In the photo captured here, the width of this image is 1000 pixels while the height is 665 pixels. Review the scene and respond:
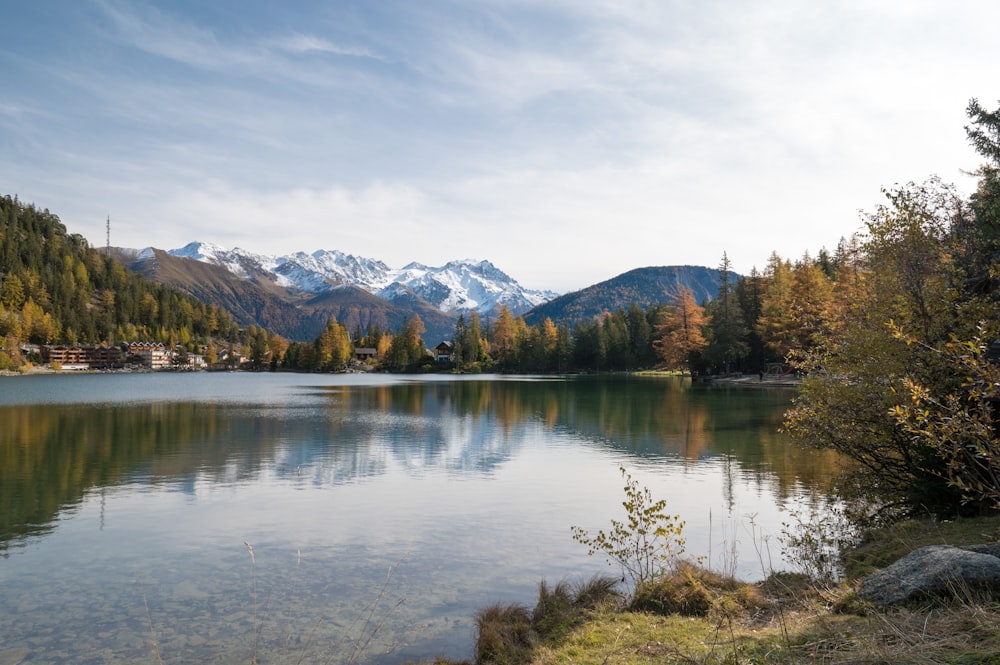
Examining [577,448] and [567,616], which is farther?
[577,448]

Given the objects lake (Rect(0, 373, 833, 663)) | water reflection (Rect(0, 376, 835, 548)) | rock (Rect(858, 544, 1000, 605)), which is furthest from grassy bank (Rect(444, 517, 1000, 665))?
water reflection (Rect(0, 376, 835, 548))

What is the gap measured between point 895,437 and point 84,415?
61284mm

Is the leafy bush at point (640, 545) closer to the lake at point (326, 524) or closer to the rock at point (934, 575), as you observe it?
the lake at point (326, 524)

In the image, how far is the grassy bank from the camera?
736 centimetres

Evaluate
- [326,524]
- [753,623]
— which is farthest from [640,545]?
[326,524]

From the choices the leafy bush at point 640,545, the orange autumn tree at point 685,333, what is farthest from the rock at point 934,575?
the orange autumn tree at point 685,333

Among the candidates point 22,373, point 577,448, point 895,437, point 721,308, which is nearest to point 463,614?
point 895,437

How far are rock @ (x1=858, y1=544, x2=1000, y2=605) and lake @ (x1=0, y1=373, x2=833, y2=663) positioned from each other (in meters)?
5.28

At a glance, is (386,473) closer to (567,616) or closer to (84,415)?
(567,616)

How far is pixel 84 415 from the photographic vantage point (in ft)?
181

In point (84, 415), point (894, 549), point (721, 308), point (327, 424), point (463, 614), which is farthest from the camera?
point (721, 308)

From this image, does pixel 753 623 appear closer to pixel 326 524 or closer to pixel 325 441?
pixel 326 524

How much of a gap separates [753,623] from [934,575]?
2885mm

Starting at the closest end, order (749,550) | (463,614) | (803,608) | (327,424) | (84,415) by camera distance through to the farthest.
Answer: (803,608) → (463,614) → (749,550) → (327,424) → (84,415)
